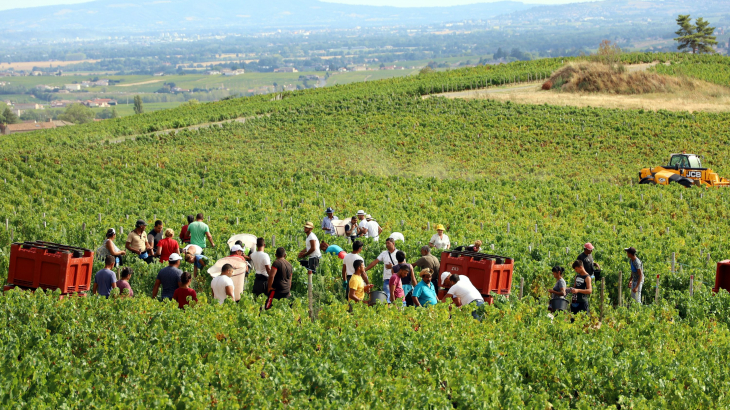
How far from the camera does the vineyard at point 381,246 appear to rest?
8484 millimetres

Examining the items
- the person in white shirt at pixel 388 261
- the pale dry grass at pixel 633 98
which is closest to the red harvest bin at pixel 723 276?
the person in white shirt at pixel 388 261

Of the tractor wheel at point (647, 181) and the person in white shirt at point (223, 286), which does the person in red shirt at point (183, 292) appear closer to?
the person in white shirt at point (223, 286)

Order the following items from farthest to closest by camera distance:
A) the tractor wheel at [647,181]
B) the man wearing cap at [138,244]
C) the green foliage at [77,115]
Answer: the green foliage at [77,115] → the tractor wheel at [647,181] → the man wearing cap at [138,244]

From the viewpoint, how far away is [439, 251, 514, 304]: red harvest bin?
1255cm

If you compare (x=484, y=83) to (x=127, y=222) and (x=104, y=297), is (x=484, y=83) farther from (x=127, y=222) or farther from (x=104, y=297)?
(x=104, y=297)

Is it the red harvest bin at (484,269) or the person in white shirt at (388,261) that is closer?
the red harvest bin at (484,269)

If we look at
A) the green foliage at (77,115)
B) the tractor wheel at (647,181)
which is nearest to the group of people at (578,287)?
the tractor wheel at (647,181)

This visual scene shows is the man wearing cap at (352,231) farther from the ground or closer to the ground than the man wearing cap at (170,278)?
closer to the ground

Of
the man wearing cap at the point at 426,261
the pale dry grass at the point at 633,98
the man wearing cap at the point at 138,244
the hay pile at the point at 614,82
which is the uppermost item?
the hay pile at the point at 614,82

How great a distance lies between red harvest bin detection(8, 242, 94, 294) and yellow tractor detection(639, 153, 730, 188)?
86.5 feet

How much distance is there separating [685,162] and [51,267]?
2774 centimetres

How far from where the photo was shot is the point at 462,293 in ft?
38.9

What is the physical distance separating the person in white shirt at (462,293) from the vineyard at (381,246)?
551 mm

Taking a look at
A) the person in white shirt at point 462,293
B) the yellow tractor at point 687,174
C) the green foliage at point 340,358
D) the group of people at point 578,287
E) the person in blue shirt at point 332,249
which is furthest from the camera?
the yellow tractor at point 687,174
